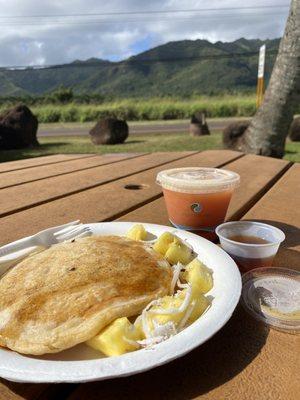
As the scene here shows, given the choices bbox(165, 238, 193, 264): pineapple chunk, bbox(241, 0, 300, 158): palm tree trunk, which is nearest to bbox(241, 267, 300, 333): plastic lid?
bbox(165, 238, 193, 264): pineapple chunk

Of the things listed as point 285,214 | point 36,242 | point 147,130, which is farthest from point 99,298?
point 147,130

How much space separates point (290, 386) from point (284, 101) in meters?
4.51

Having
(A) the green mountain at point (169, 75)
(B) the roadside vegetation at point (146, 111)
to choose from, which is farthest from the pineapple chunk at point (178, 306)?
(A) the green mountain at point (169, 75)

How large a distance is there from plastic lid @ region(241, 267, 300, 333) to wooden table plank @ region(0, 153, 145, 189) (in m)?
1.42

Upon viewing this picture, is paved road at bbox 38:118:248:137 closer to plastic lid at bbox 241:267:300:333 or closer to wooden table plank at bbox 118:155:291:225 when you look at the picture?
wooden table plank at bbox 118:155:291:225

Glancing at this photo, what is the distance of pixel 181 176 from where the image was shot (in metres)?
1.14

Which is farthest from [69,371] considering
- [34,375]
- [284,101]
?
[284,101]

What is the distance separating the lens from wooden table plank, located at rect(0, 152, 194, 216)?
155 cm

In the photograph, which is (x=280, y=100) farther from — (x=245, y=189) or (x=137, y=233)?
(x=137, y=233)

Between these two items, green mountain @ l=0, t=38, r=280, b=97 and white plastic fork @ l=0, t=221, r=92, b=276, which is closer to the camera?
white plastic fork @ l=0, t=221, r=92, b=276

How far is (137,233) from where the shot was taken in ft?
3.22

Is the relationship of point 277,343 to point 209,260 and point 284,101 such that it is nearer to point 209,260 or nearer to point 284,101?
point 209,260

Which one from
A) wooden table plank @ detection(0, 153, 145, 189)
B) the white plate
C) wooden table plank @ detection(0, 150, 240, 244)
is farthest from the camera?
wooden table plank @ detection(0, 153, 145, 189)

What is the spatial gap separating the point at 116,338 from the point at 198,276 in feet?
0.78
